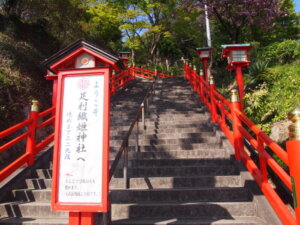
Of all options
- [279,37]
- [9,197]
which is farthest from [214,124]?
[279,37]

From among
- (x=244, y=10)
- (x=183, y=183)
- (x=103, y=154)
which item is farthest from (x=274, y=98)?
(x=103, y=154)

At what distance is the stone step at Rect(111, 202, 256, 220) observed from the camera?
127 inches

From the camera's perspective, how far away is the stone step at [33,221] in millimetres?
3207

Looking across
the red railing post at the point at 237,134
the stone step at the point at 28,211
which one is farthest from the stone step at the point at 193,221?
the red railing post at the point at 237,134

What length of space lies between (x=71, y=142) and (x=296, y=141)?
90.8 inches

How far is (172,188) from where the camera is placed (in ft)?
12.6

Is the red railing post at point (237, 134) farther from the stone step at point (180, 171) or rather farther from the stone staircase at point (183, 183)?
the stone step at point (180, 171)

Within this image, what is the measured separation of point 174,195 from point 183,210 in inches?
13.1

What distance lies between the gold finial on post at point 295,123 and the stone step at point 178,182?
6.79 ft

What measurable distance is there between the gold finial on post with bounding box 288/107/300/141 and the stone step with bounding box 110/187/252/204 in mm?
1855

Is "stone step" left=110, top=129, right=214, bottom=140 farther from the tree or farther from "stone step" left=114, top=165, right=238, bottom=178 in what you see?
the tree

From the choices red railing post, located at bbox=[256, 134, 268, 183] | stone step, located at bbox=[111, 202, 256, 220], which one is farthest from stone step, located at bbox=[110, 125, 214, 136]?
stone step, located at bbox=[111, 202, 256, 220]

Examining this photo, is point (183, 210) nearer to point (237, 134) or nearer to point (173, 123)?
point (237, 134)

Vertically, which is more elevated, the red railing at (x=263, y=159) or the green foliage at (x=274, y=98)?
the green foliage at (x=274, y=98)
